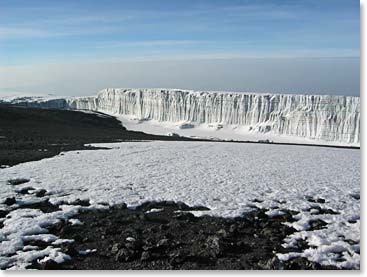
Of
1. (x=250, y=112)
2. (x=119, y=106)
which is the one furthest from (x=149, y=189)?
(x=119, y=106)

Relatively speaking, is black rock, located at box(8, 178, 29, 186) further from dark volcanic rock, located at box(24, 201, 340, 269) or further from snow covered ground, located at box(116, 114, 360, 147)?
snow covered ground, located at box(116, 114, 360, 147)

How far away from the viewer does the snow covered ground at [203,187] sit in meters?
6.33

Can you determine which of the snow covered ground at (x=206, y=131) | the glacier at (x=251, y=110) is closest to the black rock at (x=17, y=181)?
the glacier at (x=251, y=110)

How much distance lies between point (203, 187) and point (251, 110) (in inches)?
1578

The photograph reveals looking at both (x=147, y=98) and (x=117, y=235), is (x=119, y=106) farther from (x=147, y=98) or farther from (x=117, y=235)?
(x=117, y=235)

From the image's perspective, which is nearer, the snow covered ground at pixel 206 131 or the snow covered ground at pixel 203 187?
the snow covered ground at pixel 203 187

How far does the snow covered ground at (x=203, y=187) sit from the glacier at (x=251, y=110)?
21213mm

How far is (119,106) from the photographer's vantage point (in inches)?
2498

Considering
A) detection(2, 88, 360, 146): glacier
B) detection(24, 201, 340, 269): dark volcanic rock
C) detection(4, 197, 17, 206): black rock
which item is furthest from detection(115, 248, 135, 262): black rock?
detection(2, 88, 360, 146): glacier

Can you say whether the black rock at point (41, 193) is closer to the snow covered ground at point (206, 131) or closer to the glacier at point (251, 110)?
the glacier at point (251, 110)

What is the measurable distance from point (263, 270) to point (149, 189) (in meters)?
4.72

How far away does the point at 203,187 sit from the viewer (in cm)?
984

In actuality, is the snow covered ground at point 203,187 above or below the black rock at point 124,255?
above

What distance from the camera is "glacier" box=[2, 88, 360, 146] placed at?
38.8m
